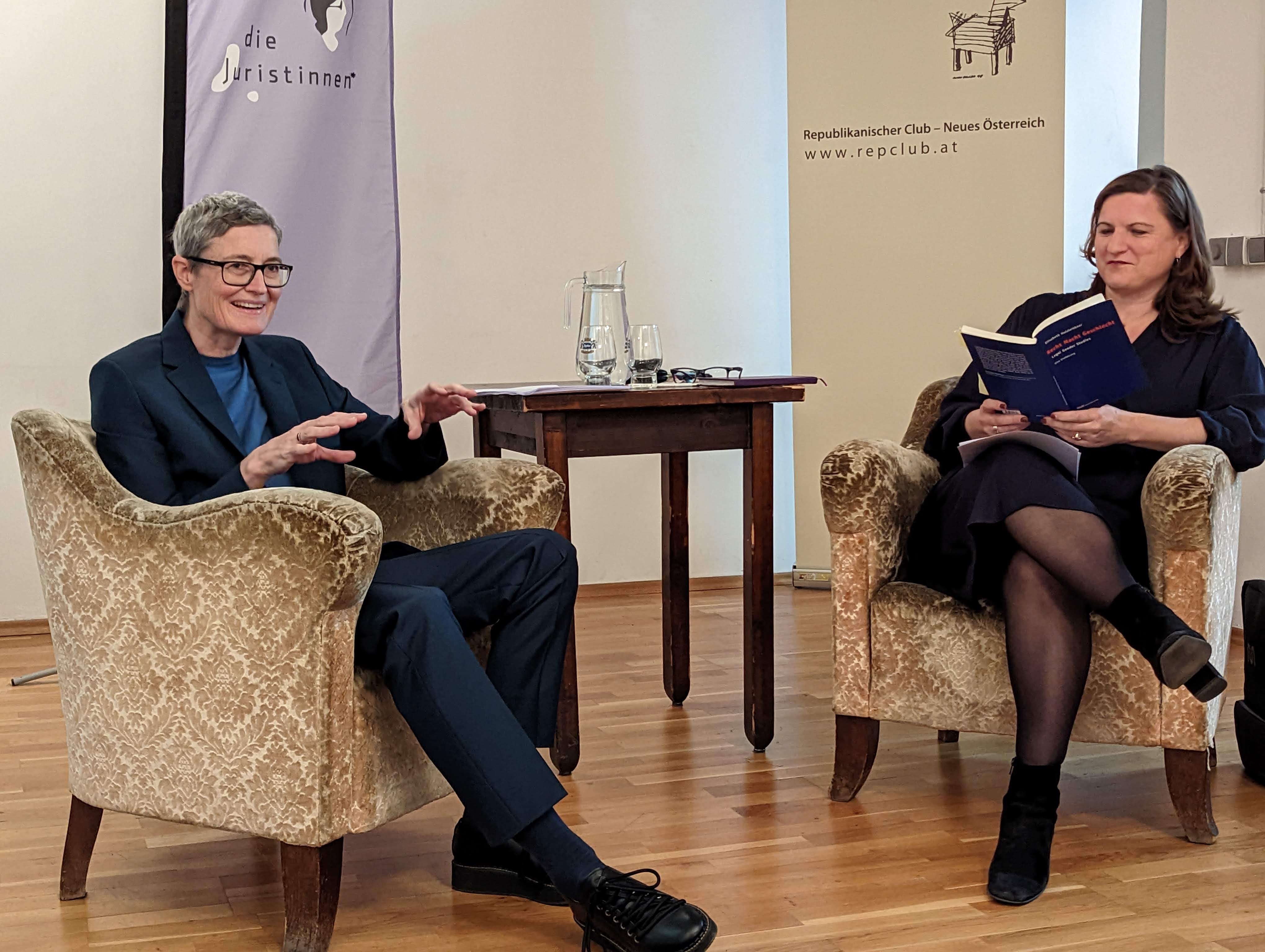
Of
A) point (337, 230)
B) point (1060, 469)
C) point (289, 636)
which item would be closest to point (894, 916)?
point (1060, 469)

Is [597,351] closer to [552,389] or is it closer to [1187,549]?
[552,389]

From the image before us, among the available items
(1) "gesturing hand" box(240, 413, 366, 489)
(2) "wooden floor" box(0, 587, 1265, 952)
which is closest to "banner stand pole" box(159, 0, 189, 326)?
(2) "wooden floor" box(0, 587, 1265, 952)

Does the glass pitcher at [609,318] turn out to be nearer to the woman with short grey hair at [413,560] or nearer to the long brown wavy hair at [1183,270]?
the woman with short grey hair at [413,560]

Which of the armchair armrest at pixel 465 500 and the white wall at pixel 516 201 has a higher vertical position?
the white wall at pixel 516 201

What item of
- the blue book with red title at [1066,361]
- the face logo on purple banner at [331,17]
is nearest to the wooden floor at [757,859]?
the blue book with red title at [1066,361]

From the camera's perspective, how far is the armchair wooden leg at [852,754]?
2326 millimetres

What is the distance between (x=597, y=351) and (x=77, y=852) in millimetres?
1291

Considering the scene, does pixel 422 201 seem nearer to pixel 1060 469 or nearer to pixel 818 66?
pixel 818 66

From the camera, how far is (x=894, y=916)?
6.06ft

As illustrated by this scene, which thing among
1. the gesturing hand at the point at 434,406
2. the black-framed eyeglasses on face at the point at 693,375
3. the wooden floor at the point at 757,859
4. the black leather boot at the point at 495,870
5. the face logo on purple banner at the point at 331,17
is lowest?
the wooden floor at the point at 757,859

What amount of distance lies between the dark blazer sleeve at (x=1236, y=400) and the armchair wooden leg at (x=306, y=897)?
1548 millimetres

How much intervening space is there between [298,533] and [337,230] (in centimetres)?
235

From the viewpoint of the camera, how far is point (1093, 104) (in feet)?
15.1

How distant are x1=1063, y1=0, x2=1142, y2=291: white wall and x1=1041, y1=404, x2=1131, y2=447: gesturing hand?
252cm
